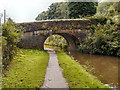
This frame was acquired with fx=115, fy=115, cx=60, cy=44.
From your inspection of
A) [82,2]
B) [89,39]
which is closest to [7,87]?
[89,39]

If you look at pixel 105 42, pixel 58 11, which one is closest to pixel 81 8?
pixel 58 11

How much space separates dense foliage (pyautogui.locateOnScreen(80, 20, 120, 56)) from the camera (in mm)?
10934

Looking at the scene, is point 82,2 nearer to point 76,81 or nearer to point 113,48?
point 113,48

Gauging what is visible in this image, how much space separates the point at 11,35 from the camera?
6.04 meters

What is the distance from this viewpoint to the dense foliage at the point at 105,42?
10934 millimetres

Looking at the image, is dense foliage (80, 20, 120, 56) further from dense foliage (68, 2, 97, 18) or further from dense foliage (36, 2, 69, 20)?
dense foliage (36, 2, 69, 20)

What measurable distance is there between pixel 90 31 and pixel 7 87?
39.2 ft

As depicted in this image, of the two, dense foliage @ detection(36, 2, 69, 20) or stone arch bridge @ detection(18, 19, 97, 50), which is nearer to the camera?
stone arch bridge @ detection(18, 19, 97, 50)

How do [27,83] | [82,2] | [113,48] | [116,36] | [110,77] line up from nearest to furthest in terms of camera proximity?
[27,83], [110,77], [113,48], [116,36], [82,2]

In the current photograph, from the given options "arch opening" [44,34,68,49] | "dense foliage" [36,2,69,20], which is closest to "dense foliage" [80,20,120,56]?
"arch opening" [44,34,68,49]

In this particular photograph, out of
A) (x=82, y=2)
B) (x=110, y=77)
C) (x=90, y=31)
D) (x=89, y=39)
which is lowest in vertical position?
(x=110, y=77)

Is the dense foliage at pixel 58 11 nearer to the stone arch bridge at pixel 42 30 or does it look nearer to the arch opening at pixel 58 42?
the arch opening at pixel 58 42

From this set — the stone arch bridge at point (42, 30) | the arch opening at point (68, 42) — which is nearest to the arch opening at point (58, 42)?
the arch opening at point (68, 42)

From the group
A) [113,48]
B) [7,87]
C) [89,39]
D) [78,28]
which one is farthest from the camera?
[78,28]
